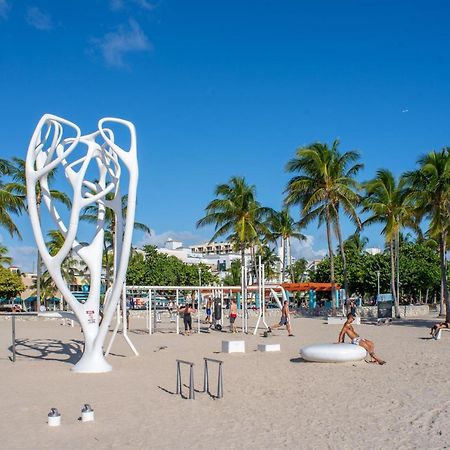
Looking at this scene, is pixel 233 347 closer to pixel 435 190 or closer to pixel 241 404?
pixel 241 404

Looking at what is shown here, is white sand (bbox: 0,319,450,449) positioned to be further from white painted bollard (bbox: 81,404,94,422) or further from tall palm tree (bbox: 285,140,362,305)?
tall palm tree (bbox: 285,140,362,305)

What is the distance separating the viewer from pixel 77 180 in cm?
1434

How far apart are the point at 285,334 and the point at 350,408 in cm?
1575

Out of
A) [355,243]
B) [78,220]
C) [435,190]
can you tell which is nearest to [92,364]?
[78,220]

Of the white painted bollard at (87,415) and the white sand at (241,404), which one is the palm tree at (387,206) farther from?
the white painted bollard at (87,415)

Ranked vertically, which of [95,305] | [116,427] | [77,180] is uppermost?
[77,180]

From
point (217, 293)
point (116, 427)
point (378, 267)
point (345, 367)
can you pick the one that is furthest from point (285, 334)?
point (378, 267)

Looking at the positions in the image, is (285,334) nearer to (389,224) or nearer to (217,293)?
(217,293)

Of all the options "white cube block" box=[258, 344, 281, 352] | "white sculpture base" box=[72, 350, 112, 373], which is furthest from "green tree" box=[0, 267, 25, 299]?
"white sculpture base" box=[72, 350, 112, 373]

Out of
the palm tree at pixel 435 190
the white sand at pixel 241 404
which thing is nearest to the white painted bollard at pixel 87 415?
the white sand at pixel 241 404

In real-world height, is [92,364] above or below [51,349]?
→ above

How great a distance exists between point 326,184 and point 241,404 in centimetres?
2816

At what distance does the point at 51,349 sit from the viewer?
19.7m

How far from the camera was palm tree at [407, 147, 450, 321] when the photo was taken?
2805 centimetres
